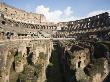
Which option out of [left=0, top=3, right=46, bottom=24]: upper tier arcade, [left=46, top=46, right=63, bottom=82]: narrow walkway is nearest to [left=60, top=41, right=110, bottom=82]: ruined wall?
[left=46, top=46, right=63, bottom=82]: narrow walkway

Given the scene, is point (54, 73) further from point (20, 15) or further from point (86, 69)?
point (20, 15)

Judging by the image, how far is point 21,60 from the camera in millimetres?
28359

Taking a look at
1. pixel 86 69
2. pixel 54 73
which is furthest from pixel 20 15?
pixel 86 69

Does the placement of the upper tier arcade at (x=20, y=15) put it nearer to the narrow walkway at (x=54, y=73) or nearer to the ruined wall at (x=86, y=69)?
the narrow walkway at (x=54, y=73)

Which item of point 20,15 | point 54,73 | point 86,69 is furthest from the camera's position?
point 20,15

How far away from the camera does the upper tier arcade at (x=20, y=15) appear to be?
6462cm

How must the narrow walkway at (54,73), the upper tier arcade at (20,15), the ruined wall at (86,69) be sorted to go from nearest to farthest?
the ruined wall at (86,69) < the narrow walkway at (54,73) < the upper tier arcade at (20,15)

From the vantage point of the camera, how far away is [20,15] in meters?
74.6

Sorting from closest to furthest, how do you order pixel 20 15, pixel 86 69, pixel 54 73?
pixel 86 69
pixel 54 73
pixel 20 15

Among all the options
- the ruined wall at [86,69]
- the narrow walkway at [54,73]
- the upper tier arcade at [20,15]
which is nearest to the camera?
the ruined wall at [86,69]

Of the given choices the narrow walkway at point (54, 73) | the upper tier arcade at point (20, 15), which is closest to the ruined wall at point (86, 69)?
the narrow walkway at point (54, 73)

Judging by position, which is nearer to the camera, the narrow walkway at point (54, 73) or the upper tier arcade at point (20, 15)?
the narrow walkway at point (54, 73)

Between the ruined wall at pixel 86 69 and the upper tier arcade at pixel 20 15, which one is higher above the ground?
the upper tier arcade at pixel 20 15

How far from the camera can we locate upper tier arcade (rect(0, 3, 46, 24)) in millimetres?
64625
